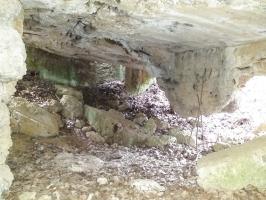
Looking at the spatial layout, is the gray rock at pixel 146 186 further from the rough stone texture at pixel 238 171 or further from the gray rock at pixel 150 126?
the gray rock at pixel 150 126

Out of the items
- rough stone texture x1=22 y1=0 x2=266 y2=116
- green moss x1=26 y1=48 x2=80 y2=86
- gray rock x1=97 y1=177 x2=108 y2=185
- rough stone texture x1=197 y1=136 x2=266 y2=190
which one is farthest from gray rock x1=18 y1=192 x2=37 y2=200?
green moss x1=26 y1=48 x2=80 y2=86

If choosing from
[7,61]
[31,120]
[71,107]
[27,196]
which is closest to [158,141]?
[71,107]

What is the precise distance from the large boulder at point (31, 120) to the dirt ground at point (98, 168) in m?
0.11

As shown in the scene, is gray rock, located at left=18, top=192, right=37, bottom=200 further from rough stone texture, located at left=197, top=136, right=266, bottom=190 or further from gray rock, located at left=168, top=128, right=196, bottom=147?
gray rock, located at left=168, top=128, right=196, bottom=147

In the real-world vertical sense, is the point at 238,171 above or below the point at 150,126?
above

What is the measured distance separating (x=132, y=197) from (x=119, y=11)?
1.41m

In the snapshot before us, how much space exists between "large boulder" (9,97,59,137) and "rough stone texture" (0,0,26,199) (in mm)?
1473

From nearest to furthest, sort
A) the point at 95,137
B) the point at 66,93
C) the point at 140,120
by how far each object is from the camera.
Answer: the point at 95,137
the point at 66,93
the point at 140,120

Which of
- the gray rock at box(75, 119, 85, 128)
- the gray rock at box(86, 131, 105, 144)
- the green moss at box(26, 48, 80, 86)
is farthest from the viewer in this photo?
A: the green moss at box(26, 48, 80, 86)

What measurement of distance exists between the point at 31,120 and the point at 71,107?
92 centimetres

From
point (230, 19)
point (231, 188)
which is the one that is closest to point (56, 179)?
point (231, 188)

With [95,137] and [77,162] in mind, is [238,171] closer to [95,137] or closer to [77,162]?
[77,162]

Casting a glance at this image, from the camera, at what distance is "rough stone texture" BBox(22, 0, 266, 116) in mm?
2330

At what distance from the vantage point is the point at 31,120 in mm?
3520
